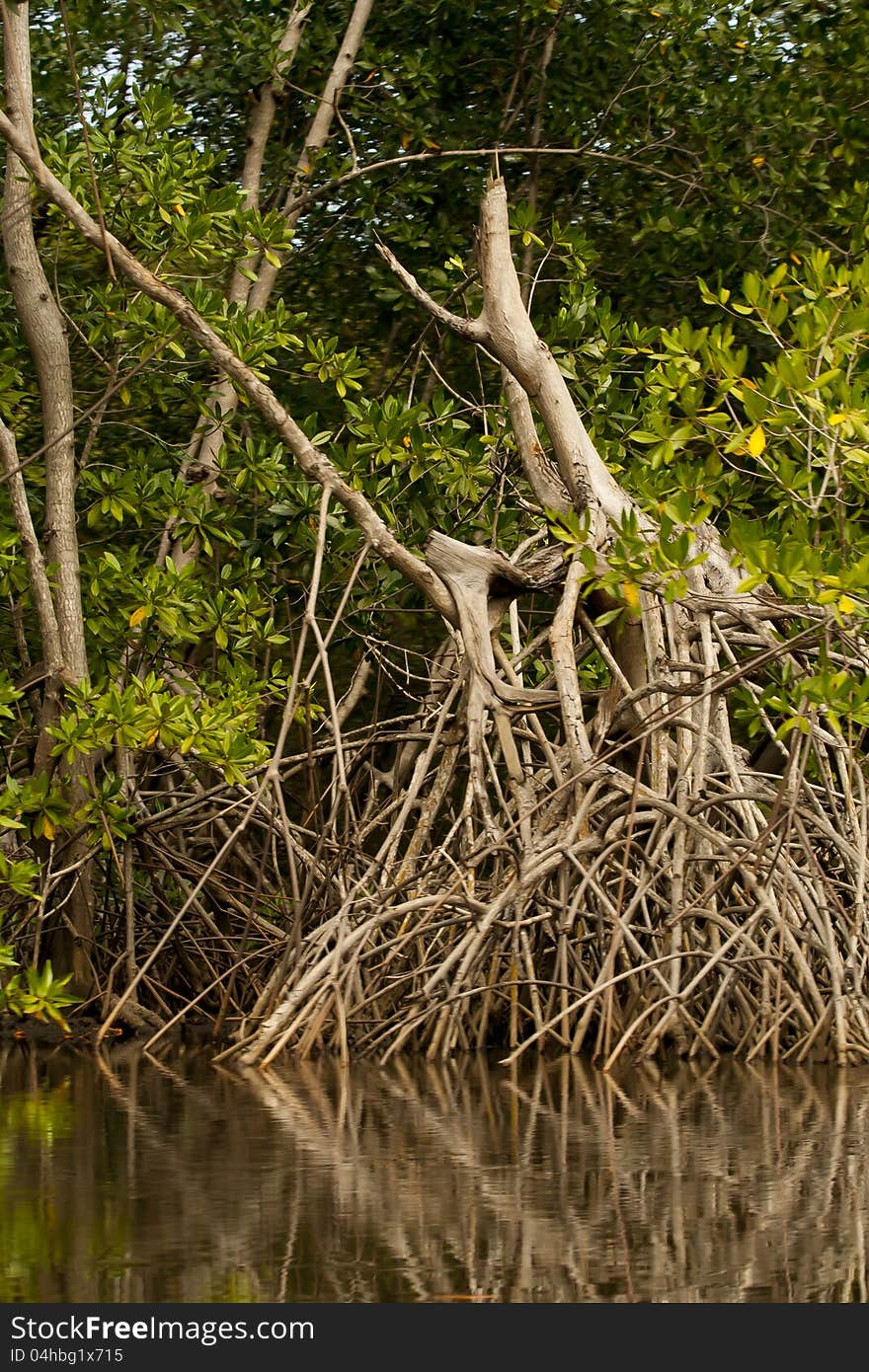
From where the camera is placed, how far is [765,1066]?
534cm

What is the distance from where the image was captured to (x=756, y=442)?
190 inches

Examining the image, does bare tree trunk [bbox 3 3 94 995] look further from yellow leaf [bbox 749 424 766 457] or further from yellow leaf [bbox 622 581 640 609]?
yellow leaf [bbox 749 424 766 457]

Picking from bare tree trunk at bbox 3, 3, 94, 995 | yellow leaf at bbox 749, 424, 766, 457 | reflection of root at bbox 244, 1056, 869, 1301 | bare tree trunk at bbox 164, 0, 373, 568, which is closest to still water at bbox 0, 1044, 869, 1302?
reflection of root at bbox 244, 1056, 869, 1301

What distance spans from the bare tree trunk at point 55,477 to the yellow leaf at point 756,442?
9.35 feet

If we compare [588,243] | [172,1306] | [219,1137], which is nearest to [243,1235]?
[172,1306]

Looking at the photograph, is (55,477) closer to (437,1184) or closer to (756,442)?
(756,442)

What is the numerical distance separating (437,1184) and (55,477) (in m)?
3.95

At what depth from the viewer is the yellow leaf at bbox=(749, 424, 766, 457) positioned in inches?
189

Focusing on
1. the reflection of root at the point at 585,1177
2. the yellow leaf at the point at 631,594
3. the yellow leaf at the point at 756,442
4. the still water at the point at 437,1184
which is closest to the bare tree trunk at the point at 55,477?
the still water at the point at 437,1184

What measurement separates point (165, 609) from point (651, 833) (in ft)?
6.61

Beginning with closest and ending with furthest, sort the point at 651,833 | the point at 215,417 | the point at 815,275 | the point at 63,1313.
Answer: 1. the point at 63,1313
2. the point at 815,275
3. the point at 651,833
4. the point at 215,417

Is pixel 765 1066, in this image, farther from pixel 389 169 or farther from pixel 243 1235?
pixel 389 169

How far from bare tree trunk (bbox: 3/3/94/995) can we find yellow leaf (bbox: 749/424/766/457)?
285cm

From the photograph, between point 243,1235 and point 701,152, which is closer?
point 243,1235
